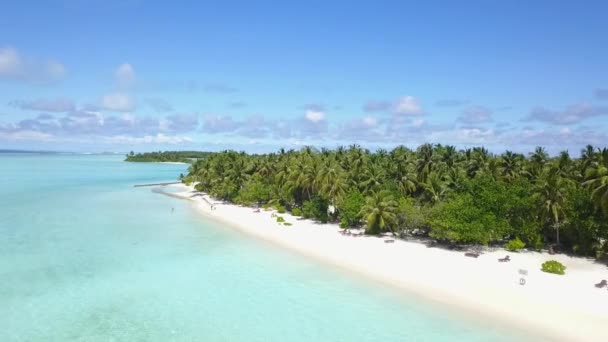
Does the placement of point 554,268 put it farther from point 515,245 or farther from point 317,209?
point 317,209

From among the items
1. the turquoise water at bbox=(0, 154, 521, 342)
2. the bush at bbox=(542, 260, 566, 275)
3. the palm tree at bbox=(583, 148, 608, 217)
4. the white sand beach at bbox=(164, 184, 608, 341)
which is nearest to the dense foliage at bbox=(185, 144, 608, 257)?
the palm tree at bbox=(583, 148, 608, 217)

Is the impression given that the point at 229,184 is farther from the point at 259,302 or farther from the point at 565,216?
the point at 565,216

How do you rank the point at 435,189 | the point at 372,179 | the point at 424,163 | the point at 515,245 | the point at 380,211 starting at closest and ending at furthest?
the point at 515,245
the point at 380,211
the point at 435,189
the point at 372,179
the point at 424,163

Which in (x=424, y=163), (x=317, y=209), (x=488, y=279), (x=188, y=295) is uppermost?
(x=424, y=163)

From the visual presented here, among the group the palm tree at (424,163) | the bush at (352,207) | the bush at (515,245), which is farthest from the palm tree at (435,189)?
the bush at (515,245)

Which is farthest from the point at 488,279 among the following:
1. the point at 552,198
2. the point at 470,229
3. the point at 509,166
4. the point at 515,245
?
the point at 509,166

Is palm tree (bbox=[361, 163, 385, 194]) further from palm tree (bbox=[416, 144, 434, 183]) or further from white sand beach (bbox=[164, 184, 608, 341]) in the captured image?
white sand beach (bbox=[164, 184, 608, 341])
